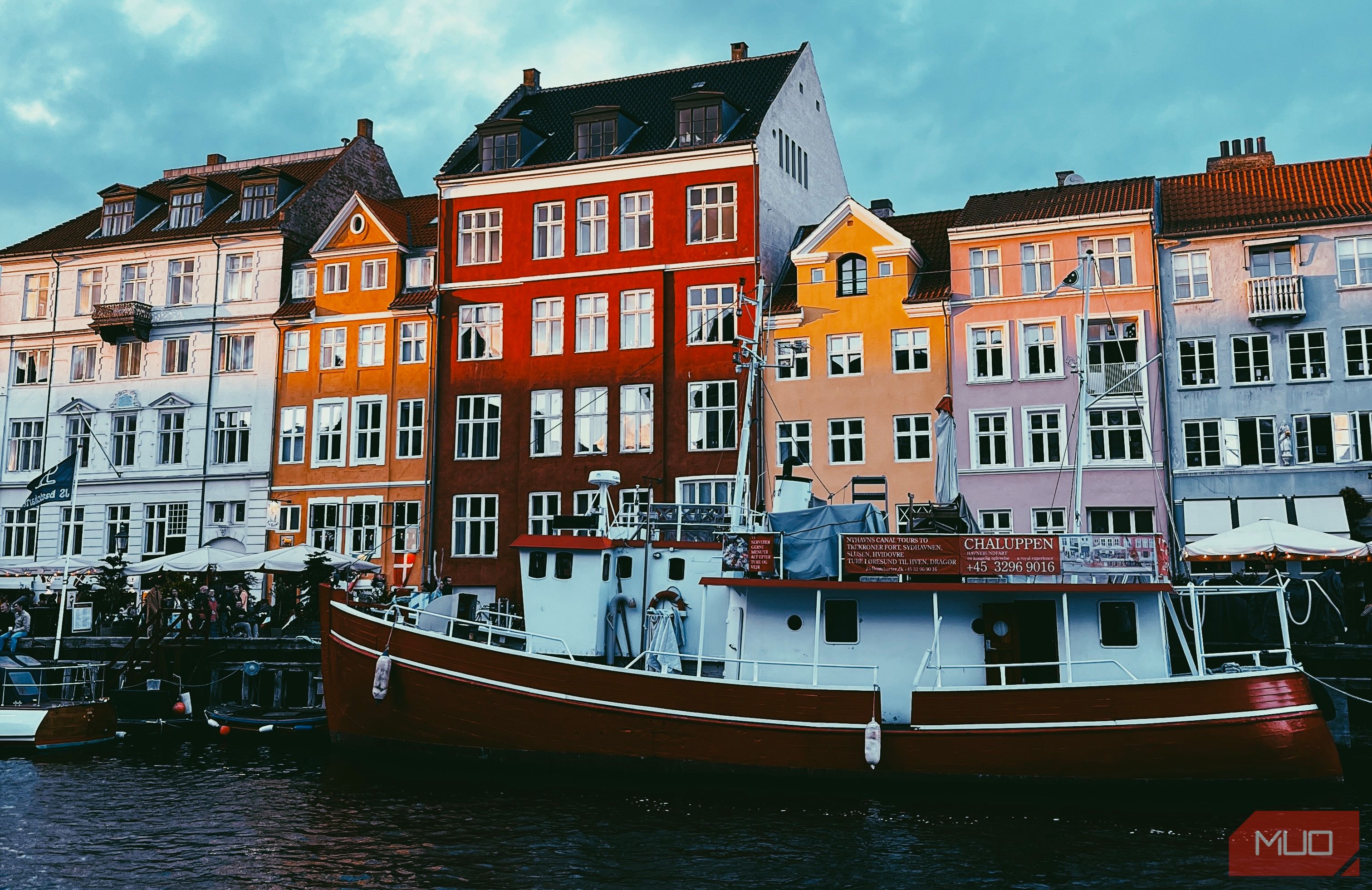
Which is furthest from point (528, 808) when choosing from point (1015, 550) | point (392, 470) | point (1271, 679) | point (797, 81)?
point (797, 81)

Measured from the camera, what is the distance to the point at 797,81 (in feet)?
150

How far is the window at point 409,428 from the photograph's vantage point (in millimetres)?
43844

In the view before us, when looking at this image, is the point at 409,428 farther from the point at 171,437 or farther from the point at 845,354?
the point at 845,354

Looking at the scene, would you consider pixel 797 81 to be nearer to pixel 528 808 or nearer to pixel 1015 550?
pixel 1015 550

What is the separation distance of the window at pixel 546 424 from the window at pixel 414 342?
4.74 metres

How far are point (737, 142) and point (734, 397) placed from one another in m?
8.34

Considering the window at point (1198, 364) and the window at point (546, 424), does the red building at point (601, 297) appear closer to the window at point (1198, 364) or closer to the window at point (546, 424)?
the window at point (546, 424)

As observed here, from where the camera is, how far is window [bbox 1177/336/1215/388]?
122ft

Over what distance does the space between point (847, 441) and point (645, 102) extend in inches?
592

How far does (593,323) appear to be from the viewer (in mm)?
42719

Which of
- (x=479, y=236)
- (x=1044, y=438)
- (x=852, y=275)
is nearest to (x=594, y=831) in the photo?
(x=1044, y=438)

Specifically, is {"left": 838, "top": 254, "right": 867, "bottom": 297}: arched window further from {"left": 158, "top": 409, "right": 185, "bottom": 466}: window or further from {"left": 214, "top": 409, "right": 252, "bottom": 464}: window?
{"left": 158, "top": 409, "right": 185, "bottom": 466}: window

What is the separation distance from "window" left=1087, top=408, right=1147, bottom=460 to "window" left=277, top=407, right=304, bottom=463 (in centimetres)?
2654

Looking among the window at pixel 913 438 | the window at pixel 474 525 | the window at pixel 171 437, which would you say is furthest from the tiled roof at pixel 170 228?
the window at pixel 913 438
